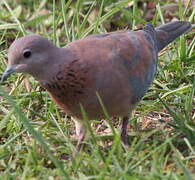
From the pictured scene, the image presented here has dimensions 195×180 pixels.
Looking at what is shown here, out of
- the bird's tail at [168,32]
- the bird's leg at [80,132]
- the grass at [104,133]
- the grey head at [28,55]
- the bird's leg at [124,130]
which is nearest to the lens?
the grass at [104,133]

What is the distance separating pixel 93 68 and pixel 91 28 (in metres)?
1.28

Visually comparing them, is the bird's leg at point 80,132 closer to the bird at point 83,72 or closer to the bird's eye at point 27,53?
the bird at point 83,72

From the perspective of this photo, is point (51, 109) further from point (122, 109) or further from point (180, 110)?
point (180, 110)

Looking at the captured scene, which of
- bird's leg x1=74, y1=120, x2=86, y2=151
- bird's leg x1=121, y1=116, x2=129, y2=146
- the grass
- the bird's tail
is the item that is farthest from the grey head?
the bird's tail

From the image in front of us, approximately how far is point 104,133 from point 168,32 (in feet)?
3.28

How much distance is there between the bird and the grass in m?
0.17

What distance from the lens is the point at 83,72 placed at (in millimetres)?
Answer: 3559

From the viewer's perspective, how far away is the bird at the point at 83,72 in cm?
355

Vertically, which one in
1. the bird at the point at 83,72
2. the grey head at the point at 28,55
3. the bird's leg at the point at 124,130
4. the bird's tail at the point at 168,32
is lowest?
the bird's leg at the point at 124,130

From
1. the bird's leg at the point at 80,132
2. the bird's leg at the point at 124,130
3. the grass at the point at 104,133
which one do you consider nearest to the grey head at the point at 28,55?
the grass at the point at 104,133

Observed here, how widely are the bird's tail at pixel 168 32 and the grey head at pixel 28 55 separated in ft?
3.80

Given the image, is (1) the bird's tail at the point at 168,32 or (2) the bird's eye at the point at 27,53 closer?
(2) the bird's eye at the point at 27,53

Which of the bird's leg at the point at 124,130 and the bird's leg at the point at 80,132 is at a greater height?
the bird's leg at the point at 80,132

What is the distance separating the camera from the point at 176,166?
341 centimetres
